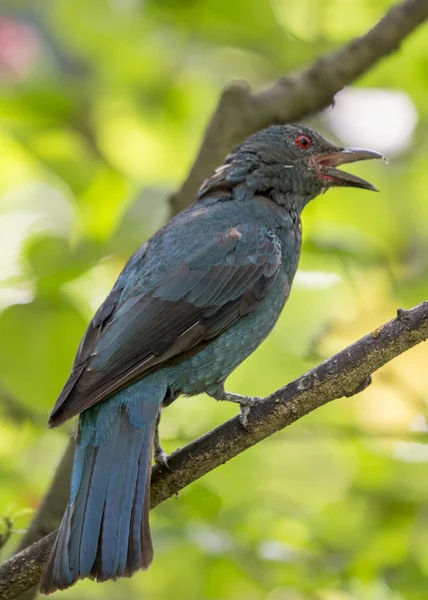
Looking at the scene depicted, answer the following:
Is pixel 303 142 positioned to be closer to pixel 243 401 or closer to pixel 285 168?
pixel 285 168

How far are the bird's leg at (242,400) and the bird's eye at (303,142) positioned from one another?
1.69 metres

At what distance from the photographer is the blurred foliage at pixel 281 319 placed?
438 centimetres

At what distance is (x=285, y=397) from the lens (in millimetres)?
3523

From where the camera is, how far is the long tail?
346 centimetres

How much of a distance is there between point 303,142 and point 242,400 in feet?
6.29

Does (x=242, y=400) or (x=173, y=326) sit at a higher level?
(x=173, y=326)

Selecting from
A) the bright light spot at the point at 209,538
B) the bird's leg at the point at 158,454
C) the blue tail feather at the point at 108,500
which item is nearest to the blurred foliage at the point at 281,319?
the bright light spot at the point at 209,538

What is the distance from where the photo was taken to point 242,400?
4180 mm

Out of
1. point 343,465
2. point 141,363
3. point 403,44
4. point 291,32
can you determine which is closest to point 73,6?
point 291,32

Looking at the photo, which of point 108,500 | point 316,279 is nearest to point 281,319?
point 316,279

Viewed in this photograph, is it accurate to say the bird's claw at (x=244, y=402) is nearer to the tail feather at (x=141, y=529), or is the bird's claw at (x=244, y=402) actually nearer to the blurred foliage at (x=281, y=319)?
the blurred foliage at (x=281, y=319)

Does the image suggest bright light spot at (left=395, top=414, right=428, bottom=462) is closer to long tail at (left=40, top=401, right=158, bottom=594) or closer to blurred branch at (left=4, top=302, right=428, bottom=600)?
blurred branch at (left=4, top=302, right=428, bottom=600)

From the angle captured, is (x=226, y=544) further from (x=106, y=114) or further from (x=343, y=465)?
(x=106, y=114)

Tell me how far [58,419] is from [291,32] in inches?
109
